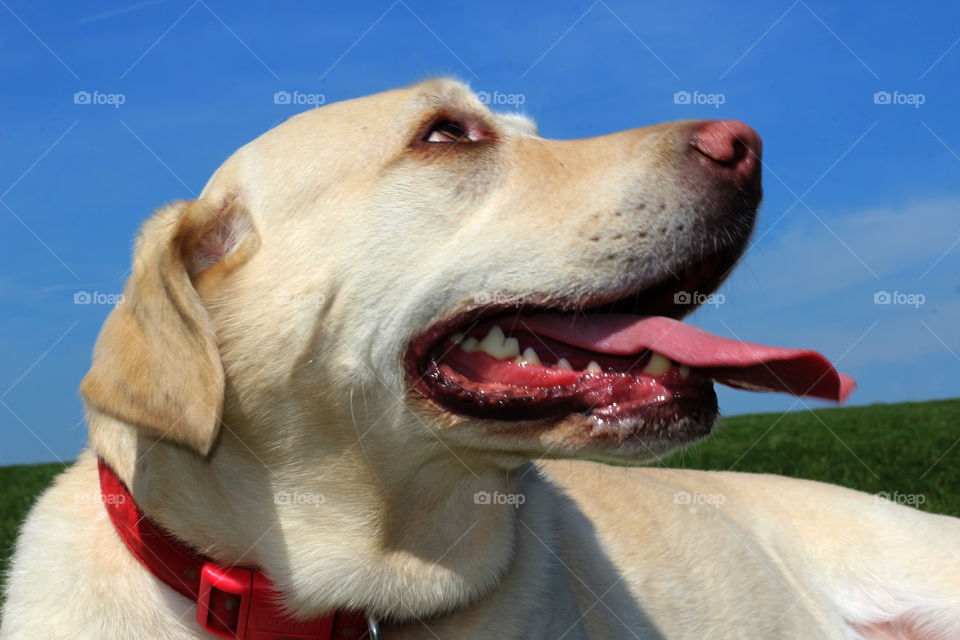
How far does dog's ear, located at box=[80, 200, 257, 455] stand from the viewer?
2557mm

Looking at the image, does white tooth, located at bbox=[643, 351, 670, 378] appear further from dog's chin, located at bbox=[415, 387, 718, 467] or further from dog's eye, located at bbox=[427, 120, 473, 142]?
dog's eye, located at bbox=[427, 120, 473, 142]

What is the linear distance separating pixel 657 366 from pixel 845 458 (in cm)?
880

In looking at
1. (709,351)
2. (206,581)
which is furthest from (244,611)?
(709,351)

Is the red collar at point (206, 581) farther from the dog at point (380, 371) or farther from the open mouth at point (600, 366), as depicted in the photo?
the open mouth at point (600, 366)

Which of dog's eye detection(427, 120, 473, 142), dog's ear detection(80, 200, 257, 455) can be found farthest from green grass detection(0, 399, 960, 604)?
dog's ear detection(80, 200, 257, 455)

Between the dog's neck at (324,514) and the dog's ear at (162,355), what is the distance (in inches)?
9.6

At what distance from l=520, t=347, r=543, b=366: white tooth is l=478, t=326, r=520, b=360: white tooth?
3 centimetres

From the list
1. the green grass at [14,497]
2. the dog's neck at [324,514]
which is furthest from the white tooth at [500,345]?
the green grass at [14,497]

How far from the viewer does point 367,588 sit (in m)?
2.91

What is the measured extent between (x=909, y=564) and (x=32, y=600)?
13.6ft

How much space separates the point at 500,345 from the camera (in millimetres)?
2930

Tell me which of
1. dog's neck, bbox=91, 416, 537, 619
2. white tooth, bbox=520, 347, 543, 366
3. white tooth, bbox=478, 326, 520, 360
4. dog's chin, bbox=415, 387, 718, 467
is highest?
white tooth, bbox=478, 326, 520, 360

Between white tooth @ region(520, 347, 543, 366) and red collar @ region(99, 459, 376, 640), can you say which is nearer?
red collar @ region(99, 459, 376, 640)

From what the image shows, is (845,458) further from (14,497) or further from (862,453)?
(14,497)
